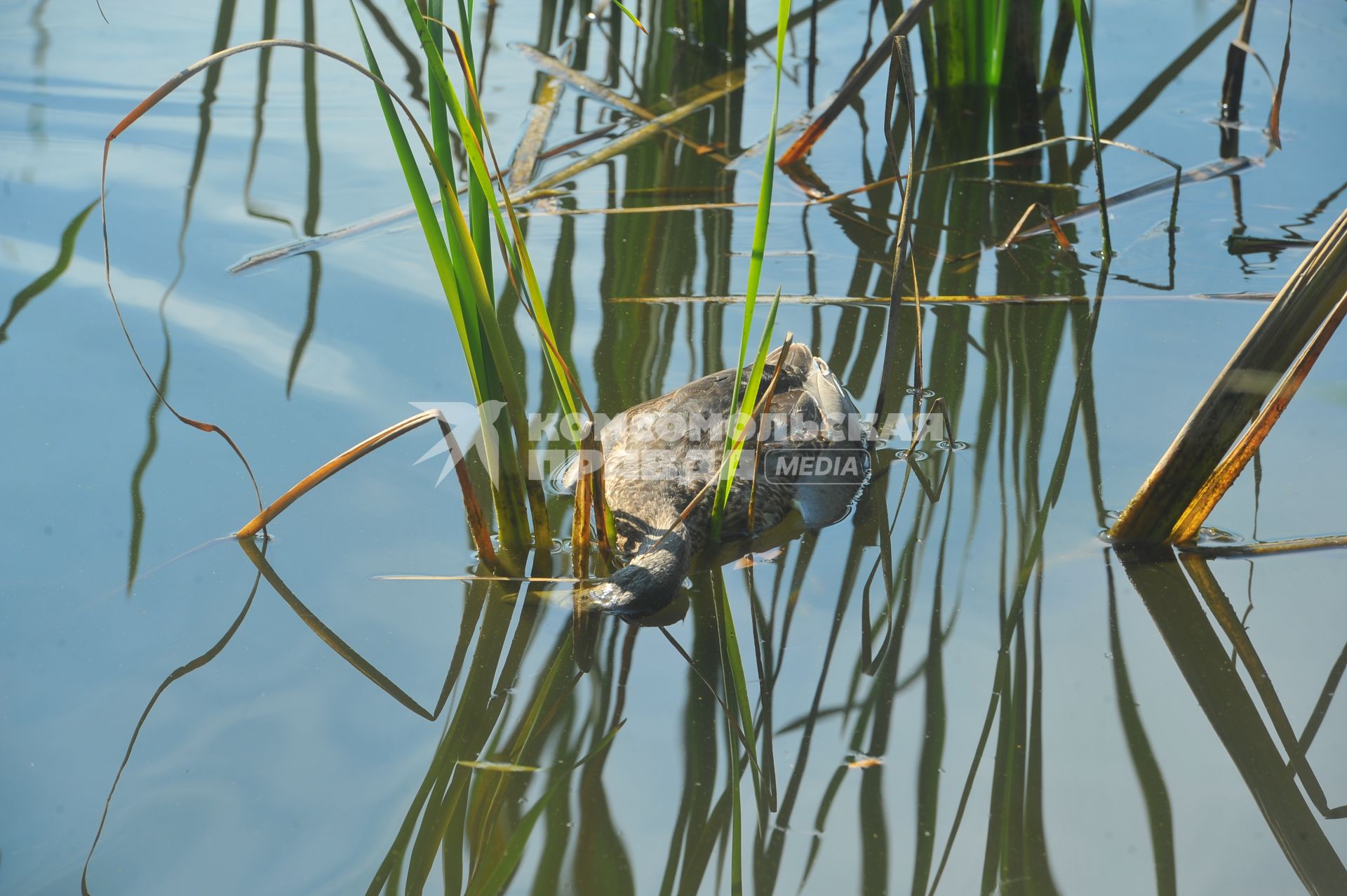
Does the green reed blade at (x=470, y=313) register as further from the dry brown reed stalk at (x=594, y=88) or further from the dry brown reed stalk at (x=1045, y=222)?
the dry brown reed stalk at (x=594, y=88)

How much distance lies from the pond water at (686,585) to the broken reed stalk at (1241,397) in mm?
183

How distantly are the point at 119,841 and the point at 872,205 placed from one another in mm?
4509

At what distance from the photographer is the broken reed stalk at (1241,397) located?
287cm

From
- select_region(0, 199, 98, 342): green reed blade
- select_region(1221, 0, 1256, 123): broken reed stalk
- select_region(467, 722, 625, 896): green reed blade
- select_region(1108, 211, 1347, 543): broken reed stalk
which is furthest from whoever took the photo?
select_region(1221, 0, 1256, 123): broken reed stalk

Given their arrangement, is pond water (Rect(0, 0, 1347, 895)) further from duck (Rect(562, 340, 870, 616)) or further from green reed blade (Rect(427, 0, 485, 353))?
green reed blade (Rect(427, 0, 485, 353))

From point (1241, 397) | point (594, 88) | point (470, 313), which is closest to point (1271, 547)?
point (1241, 397)

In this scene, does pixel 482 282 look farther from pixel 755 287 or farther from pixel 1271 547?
pixel 1271 547

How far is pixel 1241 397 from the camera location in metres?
3.04

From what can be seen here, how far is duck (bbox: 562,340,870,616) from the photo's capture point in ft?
11.8

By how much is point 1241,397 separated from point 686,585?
5.70 ft

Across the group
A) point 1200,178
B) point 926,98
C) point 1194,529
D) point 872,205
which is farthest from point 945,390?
point 926,98

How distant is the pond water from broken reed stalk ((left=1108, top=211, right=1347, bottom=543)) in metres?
0.18

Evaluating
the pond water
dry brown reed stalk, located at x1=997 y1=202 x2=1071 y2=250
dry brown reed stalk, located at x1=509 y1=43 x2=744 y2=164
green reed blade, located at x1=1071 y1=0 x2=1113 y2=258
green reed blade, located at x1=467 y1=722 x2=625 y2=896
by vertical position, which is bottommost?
green reed blade, located at x1=467 y1=722 x2=625 y2=896
